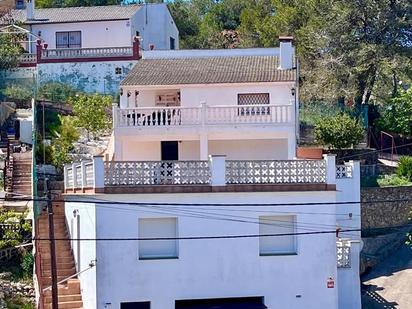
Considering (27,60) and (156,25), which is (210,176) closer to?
(27,60)

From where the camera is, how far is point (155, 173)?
75.7 ft

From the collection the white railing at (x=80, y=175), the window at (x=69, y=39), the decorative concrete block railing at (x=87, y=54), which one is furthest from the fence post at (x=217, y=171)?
the window at (x=69, y=39)

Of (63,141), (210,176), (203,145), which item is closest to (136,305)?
(210,176)

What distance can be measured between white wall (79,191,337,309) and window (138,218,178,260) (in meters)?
0.22

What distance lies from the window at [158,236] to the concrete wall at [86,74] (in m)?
22.5

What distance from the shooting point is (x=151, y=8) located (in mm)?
52219

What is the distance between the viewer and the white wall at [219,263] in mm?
22531

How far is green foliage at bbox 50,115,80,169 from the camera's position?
3334 cm

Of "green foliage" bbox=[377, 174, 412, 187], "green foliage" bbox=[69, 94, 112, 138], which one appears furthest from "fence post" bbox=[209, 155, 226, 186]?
"green foliage" bbox=[69, 94, 112, 138]

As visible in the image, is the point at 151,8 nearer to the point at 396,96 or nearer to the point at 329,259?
the point at 396,96

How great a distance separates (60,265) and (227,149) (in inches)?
293

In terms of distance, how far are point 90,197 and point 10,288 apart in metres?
5.38

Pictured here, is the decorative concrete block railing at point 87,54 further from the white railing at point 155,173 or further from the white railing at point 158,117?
the white railing at point 155,173

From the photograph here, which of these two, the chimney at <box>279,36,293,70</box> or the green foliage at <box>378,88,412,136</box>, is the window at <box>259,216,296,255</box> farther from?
the green foliage at <box>378,88,412,136</box>
